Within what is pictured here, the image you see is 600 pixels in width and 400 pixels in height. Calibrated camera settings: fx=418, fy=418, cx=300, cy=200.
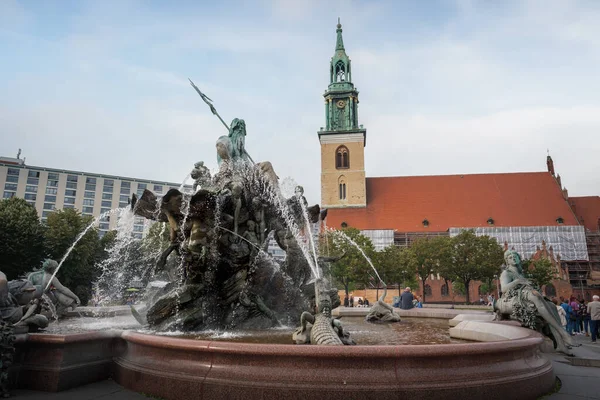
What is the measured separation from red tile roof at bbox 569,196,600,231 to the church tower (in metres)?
30.3

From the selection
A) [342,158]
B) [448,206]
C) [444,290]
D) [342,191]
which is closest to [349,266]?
[444,290]

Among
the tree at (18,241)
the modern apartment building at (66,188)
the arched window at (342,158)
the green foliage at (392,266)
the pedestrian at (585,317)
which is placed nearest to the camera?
the pedestrian at (585,317)

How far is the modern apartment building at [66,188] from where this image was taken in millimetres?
90188

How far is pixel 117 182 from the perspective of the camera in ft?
325

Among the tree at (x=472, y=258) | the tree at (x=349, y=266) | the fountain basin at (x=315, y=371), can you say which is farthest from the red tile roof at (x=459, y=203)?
the fountain basin at (x=315, y=371)

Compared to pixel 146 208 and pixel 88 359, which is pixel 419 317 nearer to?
pixel 146 208

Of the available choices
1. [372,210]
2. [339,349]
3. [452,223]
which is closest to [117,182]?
[372,210]

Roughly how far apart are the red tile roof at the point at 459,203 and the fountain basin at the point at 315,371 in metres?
52.5

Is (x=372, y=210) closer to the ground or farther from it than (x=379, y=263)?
farther from it

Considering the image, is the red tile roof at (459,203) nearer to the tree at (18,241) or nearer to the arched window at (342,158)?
the arched window at (342,158)

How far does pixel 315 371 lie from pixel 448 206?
193 ft

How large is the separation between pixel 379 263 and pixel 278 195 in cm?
3473

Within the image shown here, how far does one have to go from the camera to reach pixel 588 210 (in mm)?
59625

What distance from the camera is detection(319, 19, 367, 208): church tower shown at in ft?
197
